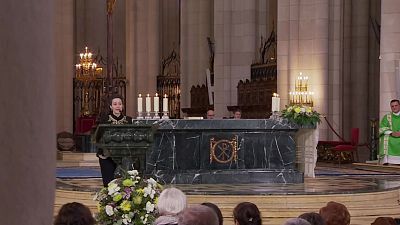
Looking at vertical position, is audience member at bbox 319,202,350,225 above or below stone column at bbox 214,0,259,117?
below

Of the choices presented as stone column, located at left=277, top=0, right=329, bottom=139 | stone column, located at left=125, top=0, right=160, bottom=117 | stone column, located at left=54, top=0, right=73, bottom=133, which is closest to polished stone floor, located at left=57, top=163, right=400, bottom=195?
stone column, located at left=277, top=0, right=329, bottom=139

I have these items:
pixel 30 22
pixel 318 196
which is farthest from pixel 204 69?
pixel 30 22

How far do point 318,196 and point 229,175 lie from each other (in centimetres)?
235

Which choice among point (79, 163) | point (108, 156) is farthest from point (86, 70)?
point (108, 156)

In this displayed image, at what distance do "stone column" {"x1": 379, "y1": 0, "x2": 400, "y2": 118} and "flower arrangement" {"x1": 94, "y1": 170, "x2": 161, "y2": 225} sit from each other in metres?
14.2

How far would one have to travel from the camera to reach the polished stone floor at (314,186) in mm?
12266

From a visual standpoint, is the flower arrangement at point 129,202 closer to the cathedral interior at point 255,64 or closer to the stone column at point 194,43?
the cathedral interior at point 255,64

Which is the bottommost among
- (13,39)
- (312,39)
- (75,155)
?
(75,155)

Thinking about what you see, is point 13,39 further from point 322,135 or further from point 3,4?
point 322,135

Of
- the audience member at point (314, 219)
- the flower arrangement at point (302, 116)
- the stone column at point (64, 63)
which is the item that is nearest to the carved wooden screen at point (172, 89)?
the stone column at point (64, 63)

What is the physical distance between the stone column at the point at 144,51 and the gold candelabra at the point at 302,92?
10.0 meters

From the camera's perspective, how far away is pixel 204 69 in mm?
28969

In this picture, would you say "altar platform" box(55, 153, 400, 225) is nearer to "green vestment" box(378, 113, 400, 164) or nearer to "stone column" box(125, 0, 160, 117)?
"green vestment" box(378, 113, 400, 164)

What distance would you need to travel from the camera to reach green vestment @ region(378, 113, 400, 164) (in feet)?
60.1
